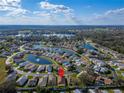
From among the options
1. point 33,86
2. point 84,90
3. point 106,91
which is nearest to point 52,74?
point 33,86

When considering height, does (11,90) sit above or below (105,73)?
above

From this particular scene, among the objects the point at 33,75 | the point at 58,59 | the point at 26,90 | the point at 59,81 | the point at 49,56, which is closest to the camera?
the point at 26,90

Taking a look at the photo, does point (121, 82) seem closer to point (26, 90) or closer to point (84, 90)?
point (84, 90)

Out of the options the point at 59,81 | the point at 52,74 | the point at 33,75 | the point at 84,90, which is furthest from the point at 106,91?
the point at 33,75

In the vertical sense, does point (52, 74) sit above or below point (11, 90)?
below

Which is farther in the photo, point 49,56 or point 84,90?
point 49,56

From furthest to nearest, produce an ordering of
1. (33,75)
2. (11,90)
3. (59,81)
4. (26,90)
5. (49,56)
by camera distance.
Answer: (49,56) < (33,75) < (59,81) < (26,90) < (11,90)

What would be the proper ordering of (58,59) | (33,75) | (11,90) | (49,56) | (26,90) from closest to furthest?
(11,90) < (26,90) < (33,75) < (58,59) < (49,56)

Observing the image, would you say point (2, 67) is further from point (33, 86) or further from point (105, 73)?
point (105, 73)

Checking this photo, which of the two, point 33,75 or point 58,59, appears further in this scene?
point 58,59
